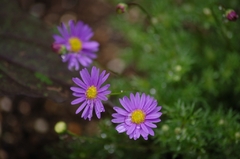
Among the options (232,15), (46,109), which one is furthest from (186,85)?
(46,109)

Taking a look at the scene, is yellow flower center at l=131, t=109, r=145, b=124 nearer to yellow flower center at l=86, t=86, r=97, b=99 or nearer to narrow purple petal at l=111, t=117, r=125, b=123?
narrow purple petal at l=111, t=117, r=125, b=123

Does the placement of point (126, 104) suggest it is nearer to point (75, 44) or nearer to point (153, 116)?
point (153, 116)

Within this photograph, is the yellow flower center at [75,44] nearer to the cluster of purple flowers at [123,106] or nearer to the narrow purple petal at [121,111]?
the cluster of purple flowers at [123,106]

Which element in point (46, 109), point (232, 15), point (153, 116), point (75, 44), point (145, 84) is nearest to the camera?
point (153, 116)

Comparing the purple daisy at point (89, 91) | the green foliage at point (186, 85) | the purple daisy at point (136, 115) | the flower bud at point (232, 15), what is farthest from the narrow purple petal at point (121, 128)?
the flower bud at point (232, 15)

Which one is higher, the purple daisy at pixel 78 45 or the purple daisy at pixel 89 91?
the purple daisy at pixel 78 45

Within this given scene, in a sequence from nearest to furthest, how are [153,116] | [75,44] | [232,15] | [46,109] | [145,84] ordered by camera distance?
[153,116] → [232,15] → [75,44] → [145,84] → [46,109]

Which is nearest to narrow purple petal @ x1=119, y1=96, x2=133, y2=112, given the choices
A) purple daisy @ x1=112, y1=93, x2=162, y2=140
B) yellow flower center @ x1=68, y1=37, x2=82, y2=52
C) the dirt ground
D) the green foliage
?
purple daisy @ x1=112, y1=93, x2=162, y2=140

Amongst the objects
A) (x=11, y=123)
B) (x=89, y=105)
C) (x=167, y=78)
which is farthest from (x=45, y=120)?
(x=89, y=105)
